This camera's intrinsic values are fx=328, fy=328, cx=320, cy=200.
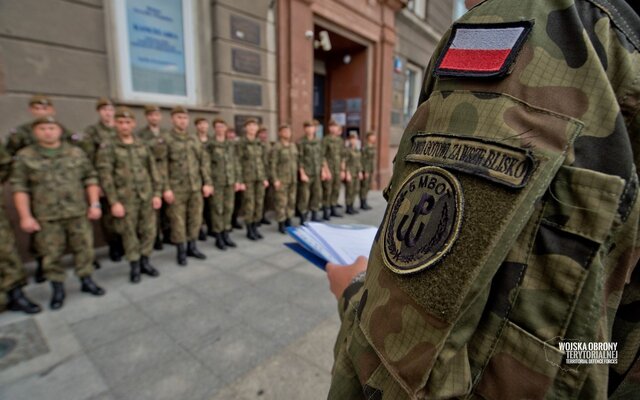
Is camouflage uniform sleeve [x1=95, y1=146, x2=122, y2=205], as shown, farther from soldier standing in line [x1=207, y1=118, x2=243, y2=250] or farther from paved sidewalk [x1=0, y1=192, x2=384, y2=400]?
soldier standing in line [x1=207, y1=118, x2=243, y2=250]

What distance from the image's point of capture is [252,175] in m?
4.97

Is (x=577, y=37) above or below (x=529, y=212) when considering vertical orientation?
above

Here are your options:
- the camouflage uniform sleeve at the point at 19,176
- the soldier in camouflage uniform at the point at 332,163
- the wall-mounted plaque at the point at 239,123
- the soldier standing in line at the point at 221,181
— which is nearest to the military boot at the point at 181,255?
the soldier standing in line at the point at 221,181

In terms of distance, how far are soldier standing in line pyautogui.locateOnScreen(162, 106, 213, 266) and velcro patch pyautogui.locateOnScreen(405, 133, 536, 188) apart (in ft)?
12.6

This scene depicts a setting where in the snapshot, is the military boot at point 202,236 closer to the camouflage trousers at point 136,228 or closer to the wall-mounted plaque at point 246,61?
the camouflage trousers at point 136,228

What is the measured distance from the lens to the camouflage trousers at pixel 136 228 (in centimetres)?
342

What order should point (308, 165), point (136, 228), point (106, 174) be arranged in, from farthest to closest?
point (308, 165) < point (136, 228) < point (106, 174)

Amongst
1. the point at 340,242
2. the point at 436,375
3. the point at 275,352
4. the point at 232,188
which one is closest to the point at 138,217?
the point at 232,188

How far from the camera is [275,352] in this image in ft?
7.29

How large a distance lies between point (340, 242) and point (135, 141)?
333 cm

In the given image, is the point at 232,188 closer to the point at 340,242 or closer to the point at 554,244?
the point at 340,242

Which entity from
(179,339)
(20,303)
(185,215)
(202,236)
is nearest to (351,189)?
(202,236)

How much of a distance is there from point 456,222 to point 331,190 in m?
6.13

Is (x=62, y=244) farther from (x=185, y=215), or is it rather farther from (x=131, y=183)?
(x=185, y=215)
